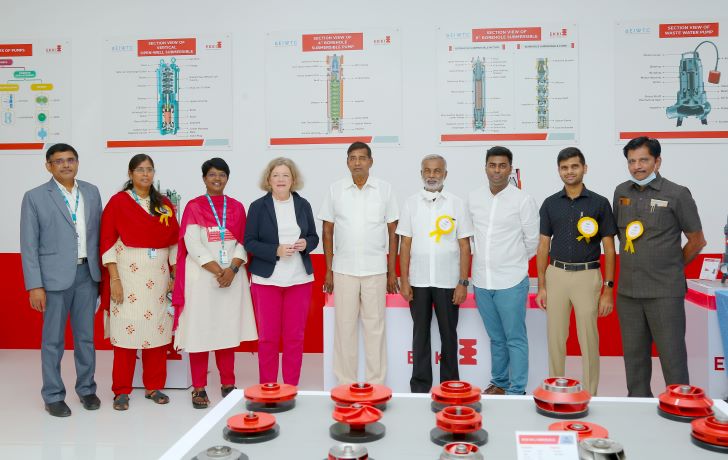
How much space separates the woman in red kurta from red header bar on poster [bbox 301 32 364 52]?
6.19 ft

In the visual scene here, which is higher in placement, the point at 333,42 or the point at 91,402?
the point at 333,42

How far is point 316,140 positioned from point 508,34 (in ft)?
5.81

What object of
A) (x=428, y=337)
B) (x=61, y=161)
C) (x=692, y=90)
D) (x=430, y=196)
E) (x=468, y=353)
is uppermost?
(x=692, y=90)

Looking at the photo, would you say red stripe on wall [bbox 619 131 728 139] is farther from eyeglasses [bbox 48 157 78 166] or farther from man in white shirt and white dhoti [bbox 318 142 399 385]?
eyeglasses [bbox 48 157 78 166]

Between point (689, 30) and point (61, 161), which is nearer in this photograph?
point (61, 161)

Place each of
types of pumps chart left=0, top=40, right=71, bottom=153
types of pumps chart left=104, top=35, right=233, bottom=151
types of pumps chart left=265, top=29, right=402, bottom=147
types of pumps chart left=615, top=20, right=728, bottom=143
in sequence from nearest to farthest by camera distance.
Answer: types of pumps chart left=615, top=20, right=728, bottom=143 → types of pumps chart left=265, top=29, right=402, bottom=147 → types of pumps chart left=104, top=35, right=233, bottom=151 → types of pumps chart left=0, top=40, right=71, bottom=153

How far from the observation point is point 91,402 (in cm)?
372

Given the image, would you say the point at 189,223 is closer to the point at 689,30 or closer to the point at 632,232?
the point at 632,232

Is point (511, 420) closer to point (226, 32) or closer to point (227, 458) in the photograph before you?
point (227, 458)

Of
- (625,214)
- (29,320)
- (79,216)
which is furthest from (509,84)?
(29,320)

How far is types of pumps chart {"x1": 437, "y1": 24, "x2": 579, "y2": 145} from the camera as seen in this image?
4.85 meters

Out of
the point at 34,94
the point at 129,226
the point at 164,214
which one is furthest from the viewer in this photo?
the point at 34,94

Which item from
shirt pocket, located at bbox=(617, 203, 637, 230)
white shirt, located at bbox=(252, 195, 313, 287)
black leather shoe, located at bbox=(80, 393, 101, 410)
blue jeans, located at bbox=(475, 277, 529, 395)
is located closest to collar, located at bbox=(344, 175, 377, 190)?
white shirt, located at bbox=(252, 195, 313, 287)

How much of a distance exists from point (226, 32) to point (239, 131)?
83cm
